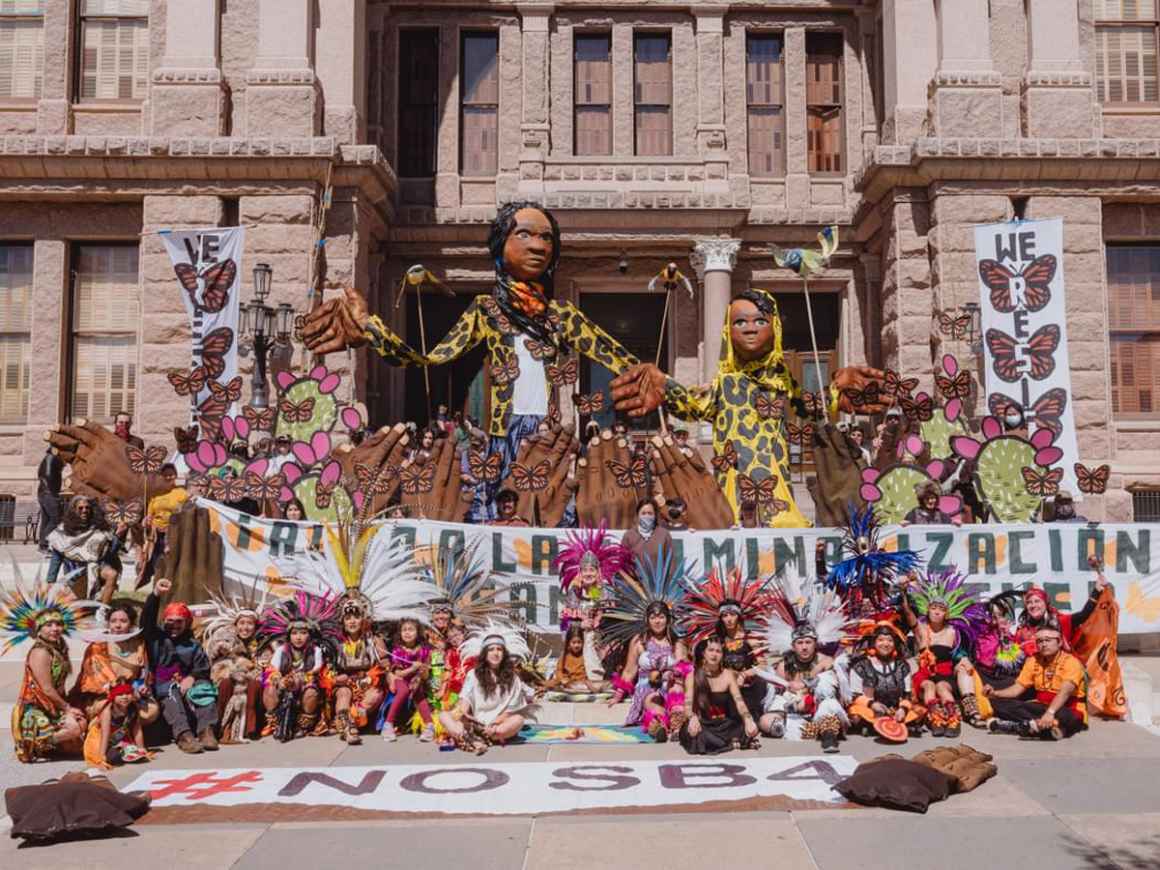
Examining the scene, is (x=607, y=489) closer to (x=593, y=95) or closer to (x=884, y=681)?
(x=884, y=681)

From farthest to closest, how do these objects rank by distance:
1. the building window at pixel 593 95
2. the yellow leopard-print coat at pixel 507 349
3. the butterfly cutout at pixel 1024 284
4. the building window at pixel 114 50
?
the building window at pixel 593 95
the building window at pixel 114 50
the butterfly cutout at pixel 1024 284
the yellow leopard-print coat at pixel 507 349

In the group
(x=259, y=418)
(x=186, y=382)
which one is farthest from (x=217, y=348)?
(x=259, y=418)

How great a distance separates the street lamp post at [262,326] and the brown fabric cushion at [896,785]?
11.0 m

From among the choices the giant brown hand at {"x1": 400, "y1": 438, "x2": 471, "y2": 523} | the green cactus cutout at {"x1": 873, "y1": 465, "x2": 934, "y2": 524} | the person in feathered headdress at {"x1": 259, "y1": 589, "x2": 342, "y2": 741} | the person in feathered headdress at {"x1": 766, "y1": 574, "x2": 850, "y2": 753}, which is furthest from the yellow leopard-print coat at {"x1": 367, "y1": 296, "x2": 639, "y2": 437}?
the person in feathered headdress at {"x1": 766, "y1": 574, "x2": 850, "y2": 753}

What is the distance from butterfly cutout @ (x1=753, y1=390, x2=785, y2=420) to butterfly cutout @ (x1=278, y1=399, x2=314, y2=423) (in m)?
4.69

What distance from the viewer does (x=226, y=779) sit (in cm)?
612

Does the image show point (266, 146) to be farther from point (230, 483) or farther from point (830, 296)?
point (830, 296)

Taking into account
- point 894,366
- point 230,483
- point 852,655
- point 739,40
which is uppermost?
point 739,40

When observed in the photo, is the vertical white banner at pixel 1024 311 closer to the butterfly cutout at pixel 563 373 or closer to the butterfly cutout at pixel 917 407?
the butterfly cutout at pixel 917 407

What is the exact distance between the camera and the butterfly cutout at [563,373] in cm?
1026

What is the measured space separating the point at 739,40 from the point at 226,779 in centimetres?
1687

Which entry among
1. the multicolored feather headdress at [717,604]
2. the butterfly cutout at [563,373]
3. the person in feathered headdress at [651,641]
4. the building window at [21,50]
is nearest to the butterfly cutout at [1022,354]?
the butterfly cutout at [563,373]

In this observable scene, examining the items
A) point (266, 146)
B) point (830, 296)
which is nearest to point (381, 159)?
point (266, 146)

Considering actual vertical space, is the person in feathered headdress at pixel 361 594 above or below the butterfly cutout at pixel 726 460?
below
